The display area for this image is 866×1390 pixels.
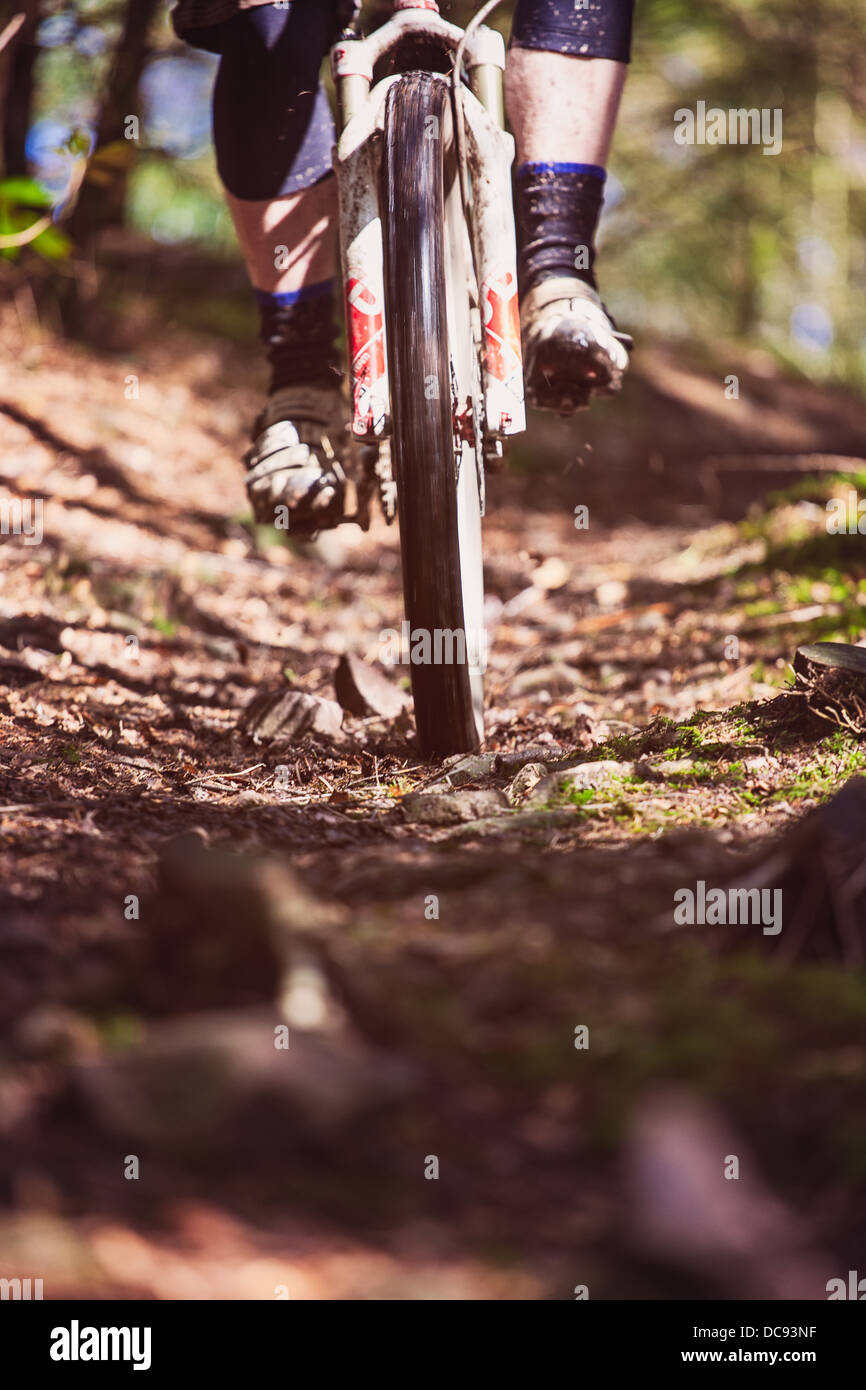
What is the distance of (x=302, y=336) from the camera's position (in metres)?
2.83

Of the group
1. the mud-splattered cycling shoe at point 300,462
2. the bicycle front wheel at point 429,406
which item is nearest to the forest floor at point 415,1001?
the bicycle front wheel at point 429,406

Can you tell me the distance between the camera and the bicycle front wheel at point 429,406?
207 centimetres

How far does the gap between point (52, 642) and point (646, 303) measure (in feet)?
48.8

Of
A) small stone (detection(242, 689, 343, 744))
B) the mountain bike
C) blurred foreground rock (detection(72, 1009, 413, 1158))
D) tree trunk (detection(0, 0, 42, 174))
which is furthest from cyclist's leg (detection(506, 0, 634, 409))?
tree trunk (detection(0, 0, 42, 174))

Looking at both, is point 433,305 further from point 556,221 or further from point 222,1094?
point 222,1094

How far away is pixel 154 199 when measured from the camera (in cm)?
1420

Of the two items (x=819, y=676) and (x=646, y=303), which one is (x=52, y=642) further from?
(x=646, y=303)

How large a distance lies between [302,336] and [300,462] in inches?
15.5

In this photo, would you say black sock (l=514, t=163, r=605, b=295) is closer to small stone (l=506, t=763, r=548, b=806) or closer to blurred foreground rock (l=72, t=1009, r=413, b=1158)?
small stone (l=506, t=763, r=548, b=806)

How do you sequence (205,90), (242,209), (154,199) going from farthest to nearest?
(154,199) < (205,90) < (242,209)

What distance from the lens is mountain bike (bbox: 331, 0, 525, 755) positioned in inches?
82.0

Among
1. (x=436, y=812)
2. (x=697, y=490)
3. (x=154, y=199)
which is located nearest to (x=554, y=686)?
(x=436, y=812)

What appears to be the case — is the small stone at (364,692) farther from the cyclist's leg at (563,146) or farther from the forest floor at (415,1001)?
the cyclist's leg at (563,146)
